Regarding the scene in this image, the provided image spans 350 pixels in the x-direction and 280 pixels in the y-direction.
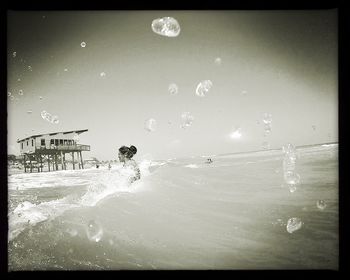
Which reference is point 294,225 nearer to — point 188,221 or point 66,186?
point 188,221

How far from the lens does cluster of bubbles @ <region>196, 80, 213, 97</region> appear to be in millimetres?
3153

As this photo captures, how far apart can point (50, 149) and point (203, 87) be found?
1667 millimetres

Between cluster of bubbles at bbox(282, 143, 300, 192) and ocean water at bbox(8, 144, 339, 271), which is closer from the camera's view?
ocean water at bbox(8, 144, 339, 271)

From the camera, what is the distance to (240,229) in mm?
3096

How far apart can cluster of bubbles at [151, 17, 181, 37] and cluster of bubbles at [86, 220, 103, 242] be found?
194 cm

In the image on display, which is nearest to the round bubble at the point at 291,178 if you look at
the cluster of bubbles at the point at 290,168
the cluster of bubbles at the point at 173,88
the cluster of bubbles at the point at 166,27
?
the cluster of bubbles at the point at 290,168

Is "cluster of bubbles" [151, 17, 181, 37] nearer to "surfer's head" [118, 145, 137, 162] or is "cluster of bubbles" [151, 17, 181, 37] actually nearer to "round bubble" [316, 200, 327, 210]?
"surfer's head" [118, 145, 137, 162]

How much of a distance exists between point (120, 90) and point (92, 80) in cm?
29

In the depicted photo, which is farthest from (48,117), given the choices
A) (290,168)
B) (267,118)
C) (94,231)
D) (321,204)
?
(321,204)

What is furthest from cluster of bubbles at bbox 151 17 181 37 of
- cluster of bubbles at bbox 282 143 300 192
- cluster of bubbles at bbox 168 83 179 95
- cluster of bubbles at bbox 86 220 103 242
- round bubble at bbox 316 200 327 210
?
round bubble at bbox 316 200 327 210

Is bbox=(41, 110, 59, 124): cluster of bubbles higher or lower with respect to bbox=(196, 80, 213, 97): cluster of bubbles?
lower

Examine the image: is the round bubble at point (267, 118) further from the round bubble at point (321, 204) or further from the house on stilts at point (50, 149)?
the house on stilts at point (50, 149)

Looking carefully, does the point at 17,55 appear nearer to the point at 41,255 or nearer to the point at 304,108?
the point at 41,255

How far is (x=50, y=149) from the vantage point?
127 inches
